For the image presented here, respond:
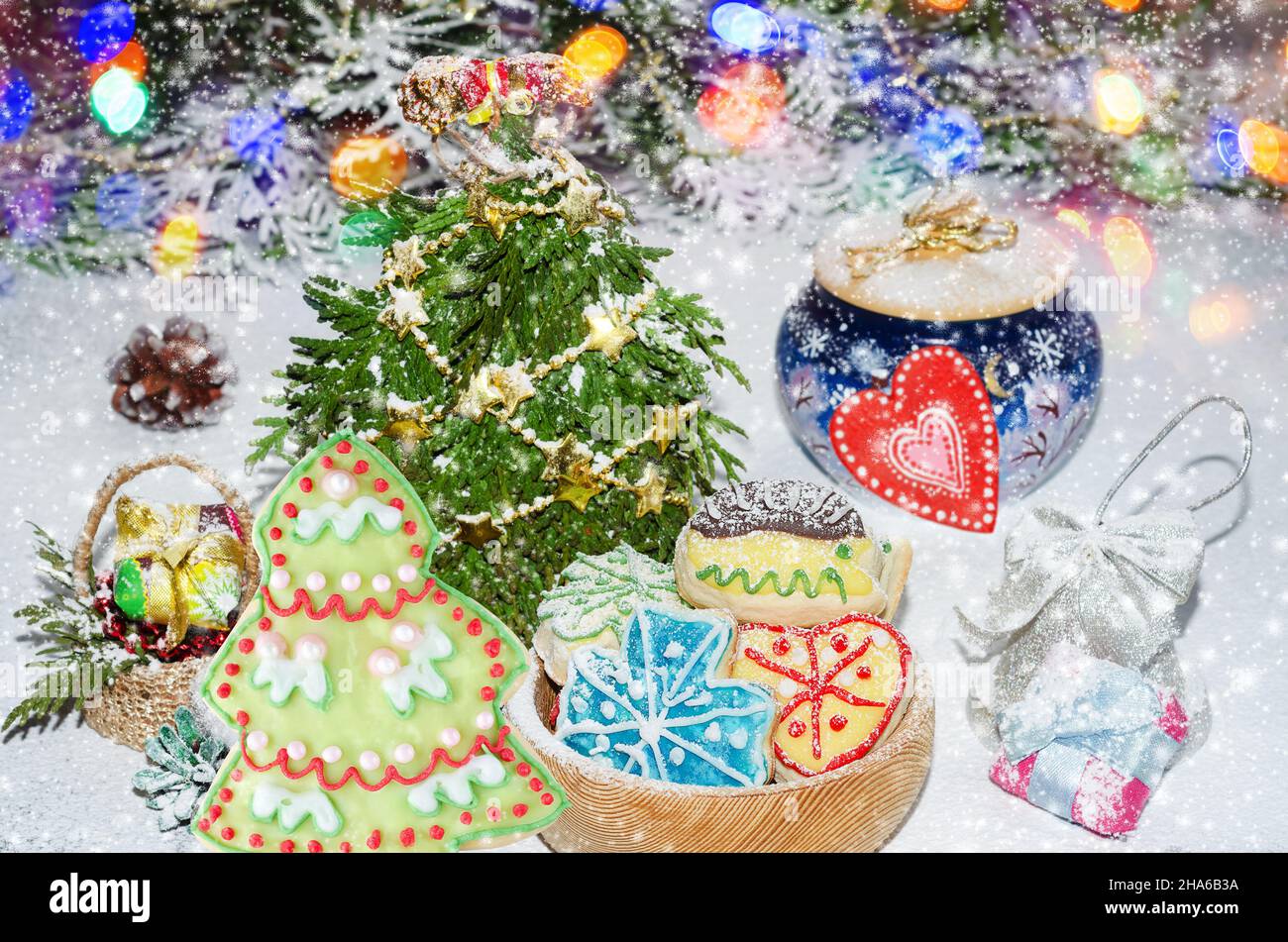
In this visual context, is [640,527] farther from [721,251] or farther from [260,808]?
[721,251]

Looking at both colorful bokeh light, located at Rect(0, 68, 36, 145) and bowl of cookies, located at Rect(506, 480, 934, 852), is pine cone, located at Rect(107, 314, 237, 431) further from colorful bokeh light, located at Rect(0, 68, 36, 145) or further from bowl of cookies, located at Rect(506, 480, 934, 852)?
bowl of cookies, located at Rect(506, 480, 934, 852)

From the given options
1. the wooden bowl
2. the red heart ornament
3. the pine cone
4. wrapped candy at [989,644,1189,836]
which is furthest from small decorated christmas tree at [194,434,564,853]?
the pine cone

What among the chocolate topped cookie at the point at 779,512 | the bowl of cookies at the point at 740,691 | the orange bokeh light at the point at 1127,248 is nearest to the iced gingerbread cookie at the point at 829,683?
the bowl of cookies at the point at 740,691

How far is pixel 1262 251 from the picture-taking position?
13.4 ft

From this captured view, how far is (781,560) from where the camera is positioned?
2.54 meters

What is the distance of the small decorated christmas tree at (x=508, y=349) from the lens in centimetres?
256

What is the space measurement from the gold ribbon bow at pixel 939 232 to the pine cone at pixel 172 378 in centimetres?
146

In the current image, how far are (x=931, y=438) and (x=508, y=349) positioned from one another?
882 mm

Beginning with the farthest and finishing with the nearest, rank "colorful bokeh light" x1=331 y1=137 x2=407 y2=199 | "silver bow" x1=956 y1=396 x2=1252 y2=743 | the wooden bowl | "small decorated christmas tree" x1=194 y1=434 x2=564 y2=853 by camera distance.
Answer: "colorful bokeh light" x1=331 y1=137 x2=407 y2=199 → "silver bow" x1=956 y1=396 x2=1252 y2=743 → the wooden bowl → "small decorated christmas tree" x1=194 y1=434 x2=564 y2=853

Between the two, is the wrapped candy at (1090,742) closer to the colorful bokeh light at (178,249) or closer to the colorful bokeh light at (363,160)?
the colorful bokeh light at (363,160)

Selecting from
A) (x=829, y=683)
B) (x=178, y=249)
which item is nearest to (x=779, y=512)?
(x=829, y=683)

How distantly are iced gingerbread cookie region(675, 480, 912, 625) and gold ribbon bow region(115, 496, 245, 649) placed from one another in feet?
2.46

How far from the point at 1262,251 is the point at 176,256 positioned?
8.87 feet

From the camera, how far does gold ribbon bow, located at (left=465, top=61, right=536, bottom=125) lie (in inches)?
99.0
